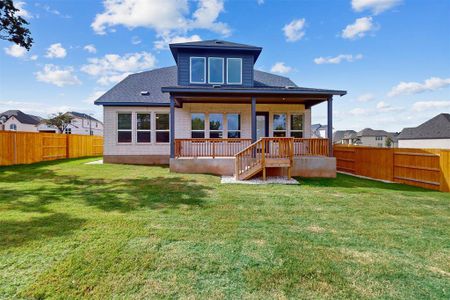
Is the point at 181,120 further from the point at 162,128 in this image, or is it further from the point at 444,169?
the point at 444,169

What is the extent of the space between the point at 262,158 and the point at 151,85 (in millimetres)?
9379

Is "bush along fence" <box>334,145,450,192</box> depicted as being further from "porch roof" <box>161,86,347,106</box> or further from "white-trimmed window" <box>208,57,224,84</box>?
"white-trimmed window" <box>208,57,224,84</box>

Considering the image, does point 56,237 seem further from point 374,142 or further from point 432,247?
point 374,142

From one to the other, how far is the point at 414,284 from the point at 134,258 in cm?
335

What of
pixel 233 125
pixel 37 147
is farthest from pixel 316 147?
pixel 37 147

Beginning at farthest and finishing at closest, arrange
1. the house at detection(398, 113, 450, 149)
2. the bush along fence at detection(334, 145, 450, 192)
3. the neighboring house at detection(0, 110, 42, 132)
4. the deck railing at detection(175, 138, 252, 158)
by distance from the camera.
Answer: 1. the neighboring house at detection(0, 110, 42, 132)
2. the house at detection(398, 113, 450, 149)
3. the deck railing at detection(175, 138, 252, 158)
4. the bush along fence at detection(334, 145, 450, 192)

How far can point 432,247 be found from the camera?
137 inches

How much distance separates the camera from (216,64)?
42.1ft

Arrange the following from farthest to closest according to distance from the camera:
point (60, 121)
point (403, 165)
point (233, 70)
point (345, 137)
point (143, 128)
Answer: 1. point (345, 137)
2. point (60, 121)
3. point (143, 128)
4. point (233, 70)
5. point (403, 165)

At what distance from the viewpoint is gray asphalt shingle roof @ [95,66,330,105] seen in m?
13.0

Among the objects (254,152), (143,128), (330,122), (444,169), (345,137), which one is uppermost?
(345,137)

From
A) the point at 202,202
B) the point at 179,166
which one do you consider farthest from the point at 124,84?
the point at 202,202

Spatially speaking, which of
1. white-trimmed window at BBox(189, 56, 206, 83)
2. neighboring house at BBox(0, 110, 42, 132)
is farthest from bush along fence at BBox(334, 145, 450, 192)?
neighboring house at BBox(0, 110, 42, 132)

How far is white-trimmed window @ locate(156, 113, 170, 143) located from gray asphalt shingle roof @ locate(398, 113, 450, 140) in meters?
39.2
